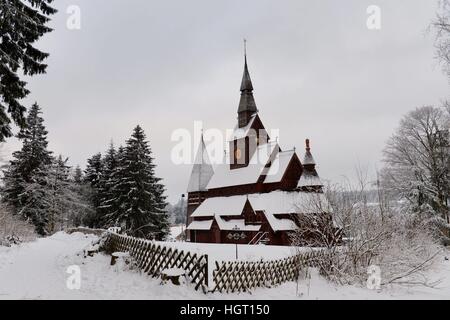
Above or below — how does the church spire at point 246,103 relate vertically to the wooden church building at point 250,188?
above

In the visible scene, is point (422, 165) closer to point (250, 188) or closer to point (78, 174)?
point (250, 188)

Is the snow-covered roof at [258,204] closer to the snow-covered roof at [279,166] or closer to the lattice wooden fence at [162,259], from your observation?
the snow-covered roof at [279,166]

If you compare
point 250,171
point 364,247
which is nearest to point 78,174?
point 250,171

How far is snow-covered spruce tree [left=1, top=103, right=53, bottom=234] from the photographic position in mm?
37188

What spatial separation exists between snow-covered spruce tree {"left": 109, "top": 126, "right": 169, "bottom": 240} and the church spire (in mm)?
13167

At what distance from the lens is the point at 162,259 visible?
11492mm

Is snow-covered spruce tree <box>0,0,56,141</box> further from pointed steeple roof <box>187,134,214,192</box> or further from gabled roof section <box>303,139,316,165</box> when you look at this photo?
pointed steeple roof <box>187,134,214,192</box>

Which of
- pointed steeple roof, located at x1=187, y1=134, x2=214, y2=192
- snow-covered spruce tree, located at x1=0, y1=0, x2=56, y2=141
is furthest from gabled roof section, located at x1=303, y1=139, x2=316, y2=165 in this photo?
snow-covered spruce tree, located at x1=0, y1=0, x2=56, y2=141

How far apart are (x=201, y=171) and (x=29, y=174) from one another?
71.1ft

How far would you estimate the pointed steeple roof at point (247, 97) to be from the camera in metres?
40.5

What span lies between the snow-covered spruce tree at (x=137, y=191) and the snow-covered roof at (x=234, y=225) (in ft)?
29.8

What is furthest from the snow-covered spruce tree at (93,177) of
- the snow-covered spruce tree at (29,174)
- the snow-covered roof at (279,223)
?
the snow-covered roof at (279,223)

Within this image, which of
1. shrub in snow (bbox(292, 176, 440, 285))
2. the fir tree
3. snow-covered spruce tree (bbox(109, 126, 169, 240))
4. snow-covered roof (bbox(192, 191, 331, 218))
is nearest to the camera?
shrub in snow (bbox(292, 176, 440, 285))
